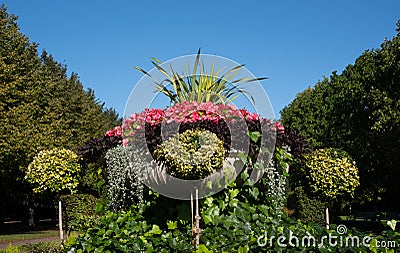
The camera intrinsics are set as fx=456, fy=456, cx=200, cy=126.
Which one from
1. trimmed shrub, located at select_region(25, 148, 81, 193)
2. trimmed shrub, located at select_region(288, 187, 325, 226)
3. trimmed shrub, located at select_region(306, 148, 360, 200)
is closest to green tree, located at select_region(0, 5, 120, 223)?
trimmed shrub, located at select_region(25, 148, 81, 193)

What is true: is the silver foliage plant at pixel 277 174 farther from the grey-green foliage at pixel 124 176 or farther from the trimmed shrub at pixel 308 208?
the trimmed shrub at pixel 308 208

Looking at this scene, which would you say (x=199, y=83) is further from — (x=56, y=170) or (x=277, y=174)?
(x=56, y=170)

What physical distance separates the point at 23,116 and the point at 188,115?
1319 centimetres

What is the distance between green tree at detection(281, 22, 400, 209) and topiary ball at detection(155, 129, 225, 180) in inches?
498

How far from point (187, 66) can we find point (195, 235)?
2057 millimetres

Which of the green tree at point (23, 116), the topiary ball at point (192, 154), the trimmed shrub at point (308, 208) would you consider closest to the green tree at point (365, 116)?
the trimmed shrub at point (308, 208)

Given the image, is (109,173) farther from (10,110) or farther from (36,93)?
(36,93)

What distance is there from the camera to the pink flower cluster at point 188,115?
443cm

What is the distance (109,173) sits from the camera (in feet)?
17.1

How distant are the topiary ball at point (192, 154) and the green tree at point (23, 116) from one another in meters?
12.1

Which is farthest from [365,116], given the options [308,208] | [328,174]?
[328,174]

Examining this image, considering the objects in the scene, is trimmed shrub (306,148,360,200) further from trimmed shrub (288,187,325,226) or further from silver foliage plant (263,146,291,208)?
silver foliage plant (263,146,291,208)

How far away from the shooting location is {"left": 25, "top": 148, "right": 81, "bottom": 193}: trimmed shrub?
9.41 meters

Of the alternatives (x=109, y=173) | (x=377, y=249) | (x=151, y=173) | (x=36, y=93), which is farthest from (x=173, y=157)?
(x=36, y=93)
